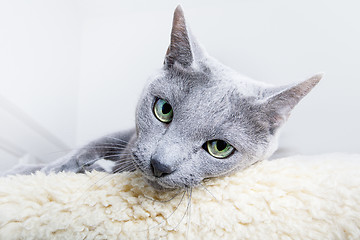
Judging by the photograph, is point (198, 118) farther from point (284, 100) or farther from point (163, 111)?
point (284, 100)

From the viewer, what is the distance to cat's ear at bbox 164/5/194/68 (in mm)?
668

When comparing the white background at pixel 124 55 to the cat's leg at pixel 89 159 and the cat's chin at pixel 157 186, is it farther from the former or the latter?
the cat's chin at pixel 157 186

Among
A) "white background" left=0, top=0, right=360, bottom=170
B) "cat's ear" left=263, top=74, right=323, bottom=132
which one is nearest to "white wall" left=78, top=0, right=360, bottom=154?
"white background" left=0, top=0, right=360, bottom=170

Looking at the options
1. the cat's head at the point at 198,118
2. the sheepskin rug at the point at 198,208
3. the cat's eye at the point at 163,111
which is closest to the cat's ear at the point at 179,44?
the cat's head at the point at 198,118

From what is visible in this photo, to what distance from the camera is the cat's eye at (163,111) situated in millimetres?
678

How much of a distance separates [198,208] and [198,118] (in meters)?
0.19

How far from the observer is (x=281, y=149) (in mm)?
982

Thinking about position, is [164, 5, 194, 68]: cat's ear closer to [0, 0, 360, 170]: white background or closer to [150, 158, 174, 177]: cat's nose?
[150, 158, 174, 177]: cat's nose

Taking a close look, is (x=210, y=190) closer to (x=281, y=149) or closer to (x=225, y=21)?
(x=281, y=149)

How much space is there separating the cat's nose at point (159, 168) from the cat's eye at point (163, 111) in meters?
0.13

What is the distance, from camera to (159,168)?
22.3 inches

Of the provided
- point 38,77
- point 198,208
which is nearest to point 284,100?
point 198,208

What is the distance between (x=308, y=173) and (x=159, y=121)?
35 centimetres

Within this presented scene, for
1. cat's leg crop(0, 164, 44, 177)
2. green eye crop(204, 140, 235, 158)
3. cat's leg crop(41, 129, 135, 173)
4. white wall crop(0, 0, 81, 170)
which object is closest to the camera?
green eye crop(204, 140, 235, 158)
